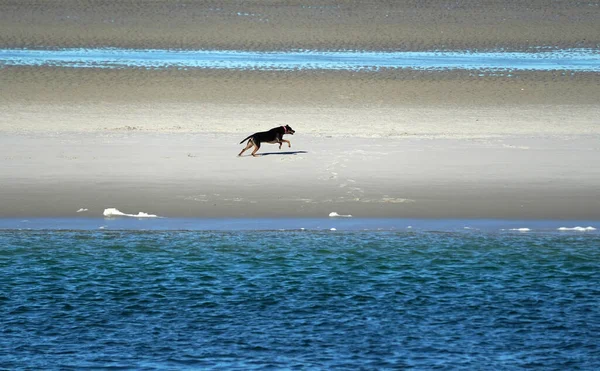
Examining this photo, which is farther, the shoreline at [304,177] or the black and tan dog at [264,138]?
the black and tan dog at [264,138]

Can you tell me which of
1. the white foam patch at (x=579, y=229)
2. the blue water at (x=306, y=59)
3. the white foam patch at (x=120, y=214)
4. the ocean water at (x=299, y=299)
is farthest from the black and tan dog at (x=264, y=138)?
the blue water at (x=306, y=59)

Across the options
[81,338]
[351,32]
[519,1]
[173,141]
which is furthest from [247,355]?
[519,1]

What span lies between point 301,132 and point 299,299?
1082 centimetres

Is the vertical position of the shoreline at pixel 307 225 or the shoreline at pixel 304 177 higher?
the shoreline at pixel 304 177

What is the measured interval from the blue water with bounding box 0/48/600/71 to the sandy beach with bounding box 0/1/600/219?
1330mm

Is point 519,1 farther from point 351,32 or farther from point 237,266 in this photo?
point 237,266

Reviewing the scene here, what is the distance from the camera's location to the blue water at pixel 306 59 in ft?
105

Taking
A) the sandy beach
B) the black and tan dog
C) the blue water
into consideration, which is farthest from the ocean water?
the blue water

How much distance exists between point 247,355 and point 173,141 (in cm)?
1148

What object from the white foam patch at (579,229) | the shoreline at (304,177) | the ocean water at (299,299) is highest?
the shoreline at (304,177)

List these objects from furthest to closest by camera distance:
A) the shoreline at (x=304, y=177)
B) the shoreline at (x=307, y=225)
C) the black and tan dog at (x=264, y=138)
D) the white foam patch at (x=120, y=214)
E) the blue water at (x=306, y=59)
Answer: the blue water at (x=306, y=59) < the black and tan dog at (x=264, y=138) < the shoreline at (x=304, y=177) < the white foam patch at (x=120, y=214) < the shoreline at (x=307, y=225)

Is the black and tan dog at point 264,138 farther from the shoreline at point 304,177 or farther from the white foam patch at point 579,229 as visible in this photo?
the white foam patch at point 579,229

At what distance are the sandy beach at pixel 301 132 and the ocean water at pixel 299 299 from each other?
54.4 inches

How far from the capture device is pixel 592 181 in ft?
56.6
